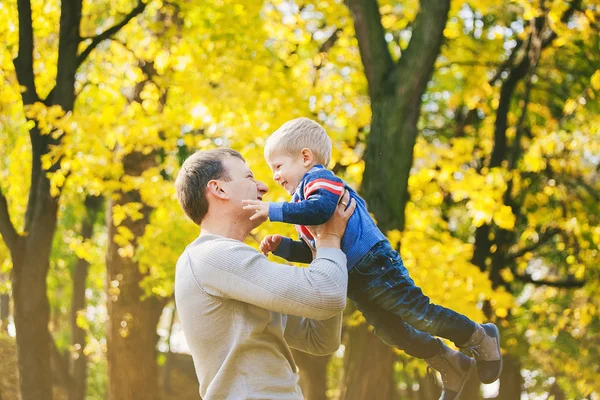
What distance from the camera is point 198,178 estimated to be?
2711mm

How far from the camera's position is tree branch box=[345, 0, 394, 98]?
739 centimetres

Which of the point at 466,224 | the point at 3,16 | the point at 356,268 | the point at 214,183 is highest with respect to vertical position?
the point at 3,16

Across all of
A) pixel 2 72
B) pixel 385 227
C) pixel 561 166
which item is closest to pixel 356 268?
pixel 385 227

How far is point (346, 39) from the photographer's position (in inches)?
465

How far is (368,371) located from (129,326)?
181 inches

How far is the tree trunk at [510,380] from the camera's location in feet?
48.0

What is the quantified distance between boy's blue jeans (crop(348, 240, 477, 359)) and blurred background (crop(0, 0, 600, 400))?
12.6 ft

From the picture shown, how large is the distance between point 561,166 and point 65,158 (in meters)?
6.97

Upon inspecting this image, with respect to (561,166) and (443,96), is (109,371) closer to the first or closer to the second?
(561,166)

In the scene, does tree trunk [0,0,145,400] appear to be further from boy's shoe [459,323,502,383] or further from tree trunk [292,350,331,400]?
boy's shoe [459,323,502,383]

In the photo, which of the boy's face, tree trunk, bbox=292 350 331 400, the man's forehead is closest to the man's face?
the man's forehead

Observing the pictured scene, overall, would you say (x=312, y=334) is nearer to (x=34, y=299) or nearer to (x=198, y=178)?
(x=198, y=178)

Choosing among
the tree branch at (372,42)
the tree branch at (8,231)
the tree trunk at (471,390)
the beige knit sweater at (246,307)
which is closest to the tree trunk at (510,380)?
the tree trunk at (471,390)

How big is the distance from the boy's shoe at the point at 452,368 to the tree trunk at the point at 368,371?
153 inches
